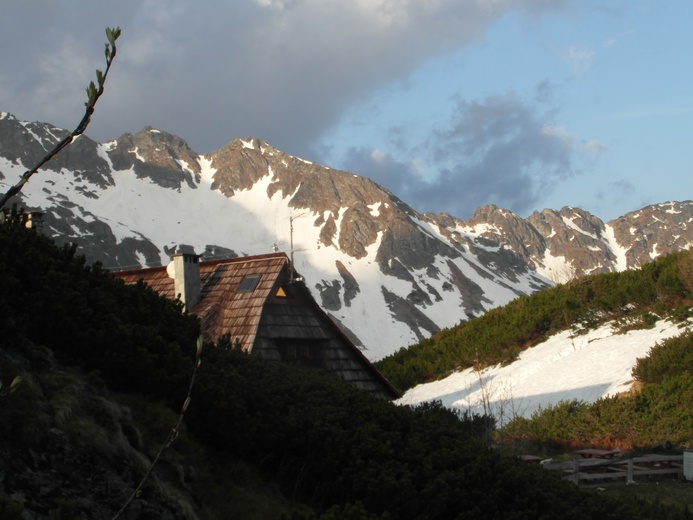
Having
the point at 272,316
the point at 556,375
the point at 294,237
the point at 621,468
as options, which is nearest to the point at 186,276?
the point at 272,316

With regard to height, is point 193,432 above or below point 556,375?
below

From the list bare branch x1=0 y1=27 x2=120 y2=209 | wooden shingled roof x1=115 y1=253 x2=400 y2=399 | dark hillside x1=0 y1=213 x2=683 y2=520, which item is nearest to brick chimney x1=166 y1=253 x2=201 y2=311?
wooden shingled roof x1=115 y1=253 x2=400 y2=399

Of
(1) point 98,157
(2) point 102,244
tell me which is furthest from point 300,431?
(1) point 98,157

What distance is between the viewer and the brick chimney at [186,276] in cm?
2003

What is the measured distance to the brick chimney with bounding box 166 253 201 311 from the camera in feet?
65.7

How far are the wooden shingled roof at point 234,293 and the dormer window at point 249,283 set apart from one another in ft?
0.21

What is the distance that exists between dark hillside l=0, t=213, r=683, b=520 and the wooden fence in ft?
23.1

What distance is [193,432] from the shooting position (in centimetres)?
848

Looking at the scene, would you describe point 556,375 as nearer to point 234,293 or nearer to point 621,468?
point 621,468

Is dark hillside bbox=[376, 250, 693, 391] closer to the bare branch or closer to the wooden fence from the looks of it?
the wooden fence

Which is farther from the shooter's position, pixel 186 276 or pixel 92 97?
pixel 186 276

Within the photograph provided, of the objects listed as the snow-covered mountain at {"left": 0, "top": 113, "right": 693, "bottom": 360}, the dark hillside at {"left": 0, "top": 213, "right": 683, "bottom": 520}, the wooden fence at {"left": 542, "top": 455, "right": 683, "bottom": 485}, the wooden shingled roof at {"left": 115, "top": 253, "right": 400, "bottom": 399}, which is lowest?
the wooden fence at {"left": 542, "top": 455, "right": 683, "bottom": 485}

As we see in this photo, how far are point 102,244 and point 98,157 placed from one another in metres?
51.8

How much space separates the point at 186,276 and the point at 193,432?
1210 cm
